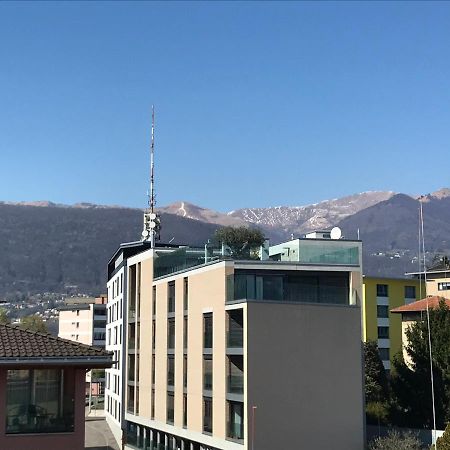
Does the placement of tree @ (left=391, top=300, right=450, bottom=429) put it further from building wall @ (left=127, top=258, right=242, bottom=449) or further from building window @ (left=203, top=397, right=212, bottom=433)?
building wall @ (left=127, top=258, right=242, bottom=449)

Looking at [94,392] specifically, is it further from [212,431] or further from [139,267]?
[212,431]

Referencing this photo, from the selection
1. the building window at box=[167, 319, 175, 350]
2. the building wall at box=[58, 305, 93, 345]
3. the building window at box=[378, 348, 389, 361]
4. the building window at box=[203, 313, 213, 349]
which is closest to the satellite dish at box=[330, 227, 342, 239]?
the building window at box=[167, 319, 175, 350]

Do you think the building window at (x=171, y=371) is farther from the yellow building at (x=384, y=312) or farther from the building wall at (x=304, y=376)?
the yellow building at (x=384, y=312)

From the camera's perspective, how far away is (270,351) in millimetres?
42250

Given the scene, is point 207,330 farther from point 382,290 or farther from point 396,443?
point 382,290

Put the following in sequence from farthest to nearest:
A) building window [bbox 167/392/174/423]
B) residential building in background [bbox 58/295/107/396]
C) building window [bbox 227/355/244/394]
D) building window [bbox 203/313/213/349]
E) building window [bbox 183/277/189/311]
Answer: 1. residential building in background [bbox 58/295/107/396]
2. building window [bbox 167/392/174/423]
3. building window [bbox 183/277/189/311]
4. building window [bbox 203/313/213/349]
5. building window [bbox 227/355/244/394]

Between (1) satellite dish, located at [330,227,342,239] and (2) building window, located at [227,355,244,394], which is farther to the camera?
(1) satellite dish, located at [330,227,342,239]

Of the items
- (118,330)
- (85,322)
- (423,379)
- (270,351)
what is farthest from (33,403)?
(85,322)

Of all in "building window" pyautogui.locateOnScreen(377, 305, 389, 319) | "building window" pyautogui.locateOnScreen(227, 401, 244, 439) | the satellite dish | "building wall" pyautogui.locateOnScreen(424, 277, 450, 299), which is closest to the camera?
"building window" pyautogui.locateOnScreen(227, 401, 244, 439)

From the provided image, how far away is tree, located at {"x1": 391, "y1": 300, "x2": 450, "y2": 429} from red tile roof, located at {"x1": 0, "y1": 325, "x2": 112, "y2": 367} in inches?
1316

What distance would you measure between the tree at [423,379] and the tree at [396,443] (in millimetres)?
5017

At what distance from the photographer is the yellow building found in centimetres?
8388

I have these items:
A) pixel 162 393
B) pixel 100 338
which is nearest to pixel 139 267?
pixel 162 393

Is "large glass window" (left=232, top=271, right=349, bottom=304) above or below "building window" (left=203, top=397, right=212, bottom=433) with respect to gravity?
above
